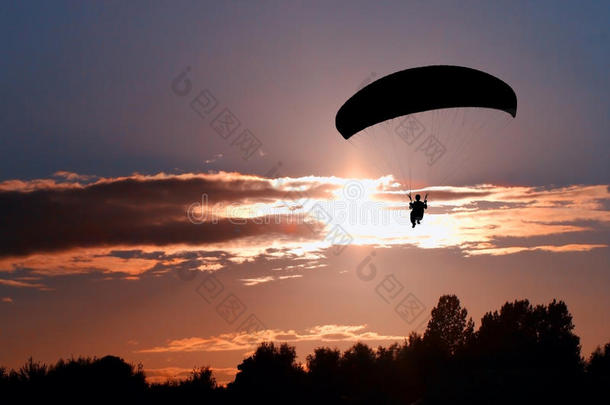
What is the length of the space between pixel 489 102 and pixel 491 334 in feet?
288

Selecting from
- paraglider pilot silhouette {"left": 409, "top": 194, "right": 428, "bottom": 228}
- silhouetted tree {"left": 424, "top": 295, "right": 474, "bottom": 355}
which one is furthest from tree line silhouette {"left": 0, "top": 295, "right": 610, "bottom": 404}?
paraglider pilot silhouette {"left": 409, "top": 194, "right": 428, "bottom": 228}

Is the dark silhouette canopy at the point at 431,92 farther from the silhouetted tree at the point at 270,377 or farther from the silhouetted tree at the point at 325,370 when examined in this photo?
the silhouetted tree at the point at 325,370

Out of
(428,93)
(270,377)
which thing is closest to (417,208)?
(428,93)

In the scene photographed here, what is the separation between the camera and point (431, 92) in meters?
32.1

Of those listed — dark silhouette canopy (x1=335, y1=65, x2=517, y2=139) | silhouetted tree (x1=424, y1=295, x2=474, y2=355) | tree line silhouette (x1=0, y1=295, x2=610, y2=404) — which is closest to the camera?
dark silhouette canopy (x1=335, y1=65, x2=517, y2=139)

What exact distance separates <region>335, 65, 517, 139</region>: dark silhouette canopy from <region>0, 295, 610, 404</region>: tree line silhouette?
133 ft

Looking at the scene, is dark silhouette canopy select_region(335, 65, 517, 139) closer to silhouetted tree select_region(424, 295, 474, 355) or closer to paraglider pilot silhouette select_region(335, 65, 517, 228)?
paraglider pilot silhouette select_region(335, 65, 517, 228)

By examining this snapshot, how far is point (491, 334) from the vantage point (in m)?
112

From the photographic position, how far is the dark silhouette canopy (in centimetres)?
3189

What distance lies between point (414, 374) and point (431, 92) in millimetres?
90537

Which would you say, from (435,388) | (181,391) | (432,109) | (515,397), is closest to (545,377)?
(515,397)

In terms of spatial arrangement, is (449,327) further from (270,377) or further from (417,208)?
(417,208)

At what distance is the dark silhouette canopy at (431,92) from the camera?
105 feet

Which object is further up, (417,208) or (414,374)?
(417,208)
